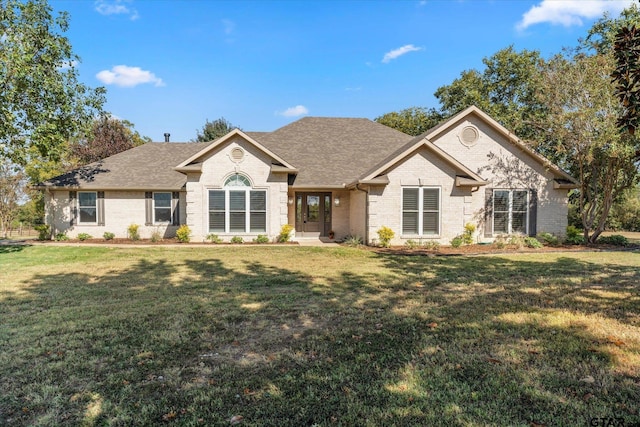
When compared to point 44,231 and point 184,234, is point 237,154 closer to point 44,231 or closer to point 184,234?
point 184,234

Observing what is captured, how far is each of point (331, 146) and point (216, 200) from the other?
7.86 meters

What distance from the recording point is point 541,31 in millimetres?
14922

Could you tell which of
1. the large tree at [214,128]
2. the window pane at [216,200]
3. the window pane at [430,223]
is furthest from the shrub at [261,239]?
the large tree at [214,128]

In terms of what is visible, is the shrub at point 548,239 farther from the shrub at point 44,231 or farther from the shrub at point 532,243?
the shrub at point 44,231

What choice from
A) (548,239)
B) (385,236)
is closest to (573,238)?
(548,239)

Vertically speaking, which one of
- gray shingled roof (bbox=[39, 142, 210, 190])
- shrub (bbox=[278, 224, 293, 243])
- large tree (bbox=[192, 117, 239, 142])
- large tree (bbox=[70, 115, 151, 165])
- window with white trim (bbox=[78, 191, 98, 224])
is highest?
large tree (bbox=[192, 117, 239, 142])

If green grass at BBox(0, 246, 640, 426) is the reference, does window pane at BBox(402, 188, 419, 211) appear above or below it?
above

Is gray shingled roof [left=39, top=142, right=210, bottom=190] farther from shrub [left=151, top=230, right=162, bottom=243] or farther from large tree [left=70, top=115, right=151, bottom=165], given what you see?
large tree [left=70, top=115, right=151, bottom=165]

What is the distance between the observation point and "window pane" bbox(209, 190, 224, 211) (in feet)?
52.9

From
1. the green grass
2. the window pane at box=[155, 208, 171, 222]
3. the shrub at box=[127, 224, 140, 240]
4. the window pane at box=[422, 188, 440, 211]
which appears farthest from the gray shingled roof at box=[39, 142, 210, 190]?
the window pane at box=[422, 188, 440, 211]

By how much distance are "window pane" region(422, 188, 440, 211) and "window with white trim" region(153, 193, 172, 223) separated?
41.5ft

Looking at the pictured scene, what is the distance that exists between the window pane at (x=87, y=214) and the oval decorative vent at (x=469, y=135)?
1836cm

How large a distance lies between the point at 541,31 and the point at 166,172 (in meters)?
18.9

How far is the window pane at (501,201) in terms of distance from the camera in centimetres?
1603
